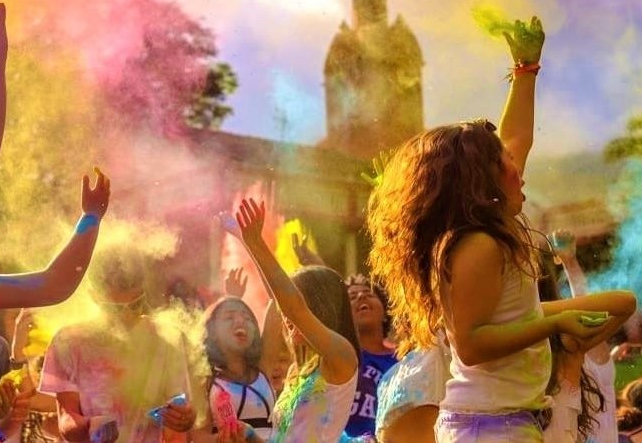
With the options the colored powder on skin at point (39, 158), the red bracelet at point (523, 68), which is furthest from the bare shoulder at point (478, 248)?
the colored powder on skin at point (39, 158)

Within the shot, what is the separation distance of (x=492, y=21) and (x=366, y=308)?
83.7 inches

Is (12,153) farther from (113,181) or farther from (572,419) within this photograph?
(572,419)

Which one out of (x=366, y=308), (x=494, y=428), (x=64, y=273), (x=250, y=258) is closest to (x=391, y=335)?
(x=366, y=308)

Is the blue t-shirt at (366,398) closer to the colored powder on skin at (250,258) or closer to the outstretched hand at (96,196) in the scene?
the outstretched hand at (96,196)

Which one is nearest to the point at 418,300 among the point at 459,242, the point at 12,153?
the point at 459,242

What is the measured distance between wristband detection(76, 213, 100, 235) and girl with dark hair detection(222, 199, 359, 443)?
1.65 feet

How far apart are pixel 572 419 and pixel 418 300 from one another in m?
0.80

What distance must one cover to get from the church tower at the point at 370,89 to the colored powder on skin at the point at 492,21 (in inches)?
178

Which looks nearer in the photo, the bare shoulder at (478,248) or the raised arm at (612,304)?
the bare shoulder at (478,248)

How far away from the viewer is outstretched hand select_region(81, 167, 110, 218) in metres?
3.96

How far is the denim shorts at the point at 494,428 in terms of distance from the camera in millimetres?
2645

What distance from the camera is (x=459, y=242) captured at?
2.68 metres

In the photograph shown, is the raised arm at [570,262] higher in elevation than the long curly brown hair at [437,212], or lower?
higher

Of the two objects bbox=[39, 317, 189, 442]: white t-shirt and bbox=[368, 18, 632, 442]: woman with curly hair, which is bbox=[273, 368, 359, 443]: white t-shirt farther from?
bbox=[39, 317, 189, 442]: white t-shirt
